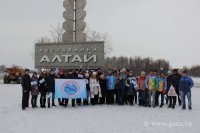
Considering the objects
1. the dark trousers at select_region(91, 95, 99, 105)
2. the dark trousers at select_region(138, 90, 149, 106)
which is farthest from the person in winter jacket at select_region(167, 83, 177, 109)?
the dark trousers at select_region(91, 95, 99, 105)

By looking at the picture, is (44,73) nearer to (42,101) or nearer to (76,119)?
(42,101)

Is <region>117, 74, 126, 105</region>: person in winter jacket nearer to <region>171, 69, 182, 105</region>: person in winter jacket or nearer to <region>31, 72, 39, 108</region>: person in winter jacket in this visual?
<region>171, 69, 182, 105</region>: person in winter jacket

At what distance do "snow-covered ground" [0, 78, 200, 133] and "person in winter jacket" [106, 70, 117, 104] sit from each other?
1.73m

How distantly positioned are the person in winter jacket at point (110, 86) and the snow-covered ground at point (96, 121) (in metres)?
1.73

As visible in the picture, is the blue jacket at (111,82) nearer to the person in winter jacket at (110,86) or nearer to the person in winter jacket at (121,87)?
the person in winter jacket at (110,86)

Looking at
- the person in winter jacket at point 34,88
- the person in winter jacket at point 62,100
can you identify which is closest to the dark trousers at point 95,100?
the person in winter jacket at point 62,100

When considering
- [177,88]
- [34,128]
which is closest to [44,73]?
[34,128]

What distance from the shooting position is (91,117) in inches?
388

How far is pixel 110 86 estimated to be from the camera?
43.3 feet

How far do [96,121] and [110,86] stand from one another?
4209 millimetres

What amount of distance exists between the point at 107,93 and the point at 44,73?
3027 millimetres

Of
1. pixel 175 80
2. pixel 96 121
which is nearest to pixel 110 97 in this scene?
pixel 175 80

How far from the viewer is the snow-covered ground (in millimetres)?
7930

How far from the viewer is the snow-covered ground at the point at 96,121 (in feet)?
26.0
